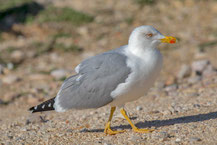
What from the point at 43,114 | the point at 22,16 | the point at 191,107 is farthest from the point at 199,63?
the point at 22,16

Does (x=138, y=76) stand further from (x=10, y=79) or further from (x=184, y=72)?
(x=10, y=79)

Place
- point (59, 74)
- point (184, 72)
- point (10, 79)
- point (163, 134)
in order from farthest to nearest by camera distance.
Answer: point (59, 74) → point (10, 79) → point (184, 72) → point (163, 134)

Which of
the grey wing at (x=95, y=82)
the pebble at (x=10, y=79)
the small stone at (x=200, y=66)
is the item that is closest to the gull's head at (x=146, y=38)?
the grey wing at (x=95, y=82)

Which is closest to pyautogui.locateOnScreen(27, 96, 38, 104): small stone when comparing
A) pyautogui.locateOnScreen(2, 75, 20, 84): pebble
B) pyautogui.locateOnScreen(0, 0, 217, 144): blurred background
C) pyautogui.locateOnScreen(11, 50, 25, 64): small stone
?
pyautogui.locateOnScreen(0, 0, 217, 144): blurred background

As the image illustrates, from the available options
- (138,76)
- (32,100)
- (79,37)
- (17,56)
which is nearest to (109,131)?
(138,76)

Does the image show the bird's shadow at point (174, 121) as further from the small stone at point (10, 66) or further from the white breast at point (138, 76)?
the small stone at point (10, 66)

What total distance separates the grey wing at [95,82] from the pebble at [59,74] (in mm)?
3626

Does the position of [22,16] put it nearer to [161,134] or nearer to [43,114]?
[43,114]

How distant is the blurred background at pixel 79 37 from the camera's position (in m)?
7.90

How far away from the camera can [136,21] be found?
36.8 ft

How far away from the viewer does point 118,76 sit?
14.6 feet

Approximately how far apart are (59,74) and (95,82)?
13.1ft

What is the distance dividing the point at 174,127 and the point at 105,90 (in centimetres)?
90

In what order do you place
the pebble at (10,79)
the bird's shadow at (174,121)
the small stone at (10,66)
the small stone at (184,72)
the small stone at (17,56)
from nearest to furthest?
the bird's shadow at (174,121) → the small stone at (184,72) → the pebble at (10,79) → the small stone at (10,66) → the small stone at (17,56)
